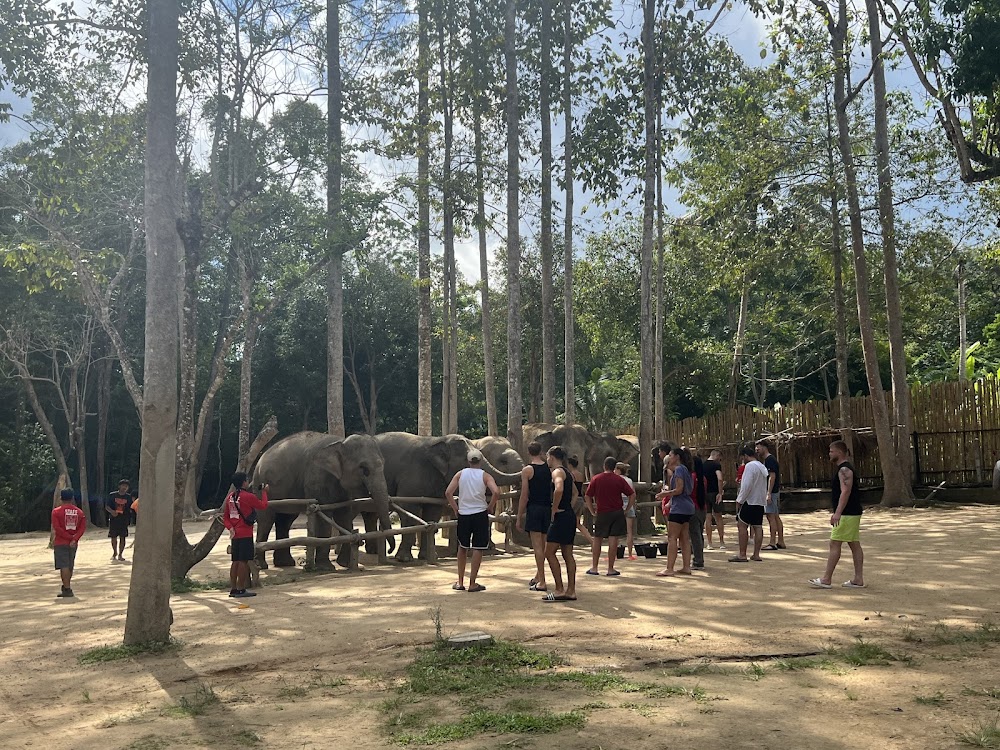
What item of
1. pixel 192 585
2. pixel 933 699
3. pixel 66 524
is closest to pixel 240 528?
pixel 192 585

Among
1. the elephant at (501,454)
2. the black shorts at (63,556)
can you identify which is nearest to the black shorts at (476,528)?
the black shorts at (63,556)

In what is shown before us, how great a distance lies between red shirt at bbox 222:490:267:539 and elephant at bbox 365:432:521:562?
16.4ft

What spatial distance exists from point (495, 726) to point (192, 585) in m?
7.93

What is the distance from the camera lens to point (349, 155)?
1848cm

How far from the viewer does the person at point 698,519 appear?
12844 millimetres

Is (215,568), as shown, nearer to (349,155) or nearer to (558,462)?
(558,462)

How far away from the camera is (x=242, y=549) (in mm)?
11703

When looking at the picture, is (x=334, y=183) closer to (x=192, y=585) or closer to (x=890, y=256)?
(x=192, y=585)

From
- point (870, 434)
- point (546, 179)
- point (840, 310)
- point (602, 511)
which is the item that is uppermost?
point (546, 179)

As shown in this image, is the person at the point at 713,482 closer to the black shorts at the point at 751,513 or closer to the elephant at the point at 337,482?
the black shorts at the point at 751,513

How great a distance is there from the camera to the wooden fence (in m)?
21.7

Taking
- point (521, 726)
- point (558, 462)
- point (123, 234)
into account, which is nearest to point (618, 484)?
point (558, 462)

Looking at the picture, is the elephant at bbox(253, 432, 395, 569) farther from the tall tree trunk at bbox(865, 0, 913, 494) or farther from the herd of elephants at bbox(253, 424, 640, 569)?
the tall tree trunk at bbox(865, 0, 913, 494)

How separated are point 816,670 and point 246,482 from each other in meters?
7.58
